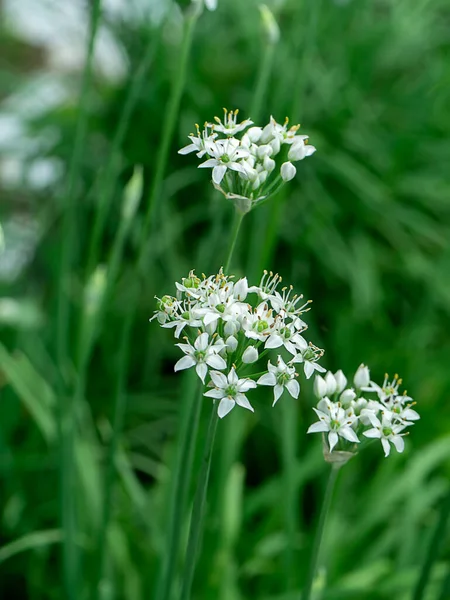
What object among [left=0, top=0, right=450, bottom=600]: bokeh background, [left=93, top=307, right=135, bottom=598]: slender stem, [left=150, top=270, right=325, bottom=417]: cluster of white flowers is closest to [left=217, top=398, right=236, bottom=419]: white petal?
[left=150, top=270, right=325, bottom=417]: cluster of white flowers

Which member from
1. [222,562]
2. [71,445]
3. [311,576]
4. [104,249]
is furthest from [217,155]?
[104,249]

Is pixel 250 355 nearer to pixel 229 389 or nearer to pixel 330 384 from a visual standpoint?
pixel 229 389

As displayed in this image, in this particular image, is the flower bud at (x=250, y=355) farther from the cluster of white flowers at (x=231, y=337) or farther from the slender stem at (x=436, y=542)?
the slender stem at (x=436, y=542)

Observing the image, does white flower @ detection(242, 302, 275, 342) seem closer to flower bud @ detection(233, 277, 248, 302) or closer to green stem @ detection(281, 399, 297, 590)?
flower bud @ detection(233, 277, 248, 302)

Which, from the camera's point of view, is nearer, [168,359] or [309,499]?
[309,499]

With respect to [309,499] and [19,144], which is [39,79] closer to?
[19,144]

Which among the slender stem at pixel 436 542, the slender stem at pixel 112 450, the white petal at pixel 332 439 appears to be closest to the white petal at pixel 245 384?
the white petal at pixel 332 439

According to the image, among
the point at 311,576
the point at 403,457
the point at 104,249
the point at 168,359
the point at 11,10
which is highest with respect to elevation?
the point at 11,10
